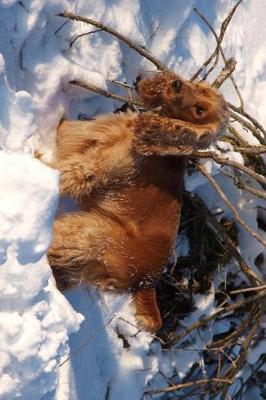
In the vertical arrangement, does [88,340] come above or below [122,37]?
below

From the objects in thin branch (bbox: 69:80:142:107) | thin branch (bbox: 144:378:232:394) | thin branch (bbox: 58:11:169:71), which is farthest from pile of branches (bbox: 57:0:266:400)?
thin branch (bbox: 69:80:142:107)

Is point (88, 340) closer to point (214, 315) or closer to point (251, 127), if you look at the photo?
point (214, 315)

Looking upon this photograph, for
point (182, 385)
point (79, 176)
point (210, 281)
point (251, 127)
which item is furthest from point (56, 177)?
point (210, 281)

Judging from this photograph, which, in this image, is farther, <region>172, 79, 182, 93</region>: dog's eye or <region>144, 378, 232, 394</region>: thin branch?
<region>144, 378, 232, 394</region>: thin branch

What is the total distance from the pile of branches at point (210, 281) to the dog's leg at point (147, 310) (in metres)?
0.83

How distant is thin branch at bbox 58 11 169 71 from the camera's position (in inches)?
126

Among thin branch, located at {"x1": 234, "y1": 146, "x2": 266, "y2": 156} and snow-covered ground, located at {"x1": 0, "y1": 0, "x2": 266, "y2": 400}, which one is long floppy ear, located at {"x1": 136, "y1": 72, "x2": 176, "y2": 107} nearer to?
snow-covered ground, located at {"x1": 0, "y1": 0, "x2": 266, "y2": 400}

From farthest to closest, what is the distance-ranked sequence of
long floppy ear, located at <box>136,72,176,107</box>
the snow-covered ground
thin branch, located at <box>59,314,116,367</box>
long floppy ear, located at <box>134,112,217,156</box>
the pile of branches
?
the pile of branches, thin branch, located at <box>59,314,116,367</box>, long floppy ear, located at <box>136,72,176,107</box>, long floppy ear, located at <box>134,112,217,156</box>, the snow-covered ground

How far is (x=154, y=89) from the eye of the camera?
3.02 meters

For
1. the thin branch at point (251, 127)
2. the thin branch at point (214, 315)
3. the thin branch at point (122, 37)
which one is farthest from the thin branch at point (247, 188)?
the thin branch at point (122, 37)

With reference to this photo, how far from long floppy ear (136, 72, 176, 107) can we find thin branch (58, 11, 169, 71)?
47 cm

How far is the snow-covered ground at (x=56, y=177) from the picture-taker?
2.46 m

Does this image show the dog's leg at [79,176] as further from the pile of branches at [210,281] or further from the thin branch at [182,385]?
the thin branch at [182,385]

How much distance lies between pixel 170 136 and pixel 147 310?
0.84 m
